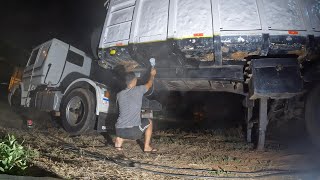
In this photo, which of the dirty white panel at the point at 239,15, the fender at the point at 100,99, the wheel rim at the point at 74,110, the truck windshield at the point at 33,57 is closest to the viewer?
the dirty white panel at the point at 239,15

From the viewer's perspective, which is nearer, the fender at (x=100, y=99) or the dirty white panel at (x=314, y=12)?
the dirty white panel at (x=314, y=12)

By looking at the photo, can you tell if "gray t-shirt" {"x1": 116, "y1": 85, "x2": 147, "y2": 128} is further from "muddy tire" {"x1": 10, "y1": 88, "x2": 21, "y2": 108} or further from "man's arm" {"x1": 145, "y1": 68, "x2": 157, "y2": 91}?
"muddy tire" {"x1": 10, "y1": 88, "x2": 21, "y2": 108}

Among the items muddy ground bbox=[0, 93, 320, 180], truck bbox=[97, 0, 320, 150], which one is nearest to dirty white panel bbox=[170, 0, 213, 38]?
truck bbox=[97, 0, 320, 150]

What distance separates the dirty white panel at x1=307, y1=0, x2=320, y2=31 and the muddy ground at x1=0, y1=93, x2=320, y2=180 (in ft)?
6.38

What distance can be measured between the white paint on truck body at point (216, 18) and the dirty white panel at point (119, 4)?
24cm

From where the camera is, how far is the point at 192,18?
13.2 feet

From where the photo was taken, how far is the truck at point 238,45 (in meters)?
3.72

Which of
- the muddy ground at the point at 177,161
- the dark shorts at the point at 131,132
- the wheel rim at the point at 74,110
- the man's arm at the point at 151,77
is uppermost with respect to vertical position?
the man's arm at the point at 151,77

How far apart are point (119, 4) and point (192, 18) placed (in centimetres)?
173

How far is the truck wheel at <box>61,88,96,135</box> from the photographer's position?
18.5 feet

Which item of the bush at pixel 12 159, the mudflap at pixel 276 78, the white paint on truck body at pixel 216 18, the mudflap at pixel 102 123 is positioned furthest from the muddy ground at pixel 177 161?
the white paint on truck body at pixel 216 18

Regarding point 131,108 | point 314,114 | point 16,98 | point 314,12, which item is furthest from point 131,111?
point 16,98

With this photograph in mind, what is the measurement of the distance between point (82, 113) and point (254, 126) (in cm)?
384

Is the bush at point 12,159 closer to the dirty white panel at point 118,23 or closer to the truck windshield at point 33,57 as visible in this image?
the dirty white panel at point 118,23
